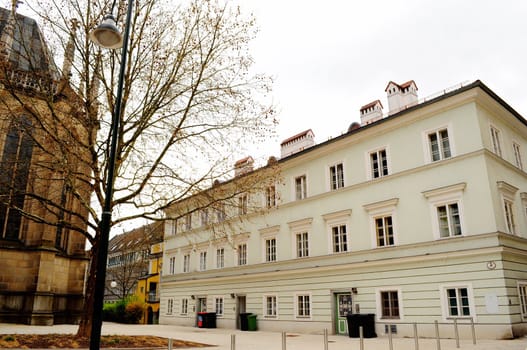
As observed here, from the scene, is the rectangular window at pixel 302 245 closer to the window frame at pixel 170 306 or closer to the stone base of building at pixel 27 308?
the stone base of building at pixel 27 308

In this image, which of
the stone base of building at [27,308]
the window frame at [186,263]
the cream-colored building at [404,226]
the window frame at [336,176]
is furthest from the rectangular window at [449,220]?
the window frame at [186,263]

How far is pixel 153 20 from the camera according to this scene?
52.1ft

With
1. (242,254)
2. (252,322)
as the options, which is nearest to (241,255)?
(242,254)

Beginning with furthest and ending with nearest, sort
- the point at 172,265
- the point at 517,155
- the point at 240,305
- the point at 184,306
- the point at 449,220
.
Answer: the point at 172,265 < the point at 184,306 < the point at 240,305 < the point at 517,155 < the point at 449,220

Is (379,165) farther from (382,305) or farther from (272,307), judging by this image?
(272,307)

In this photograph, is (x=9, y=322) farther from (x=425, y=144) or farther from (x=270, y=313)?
(x=425, y=144)

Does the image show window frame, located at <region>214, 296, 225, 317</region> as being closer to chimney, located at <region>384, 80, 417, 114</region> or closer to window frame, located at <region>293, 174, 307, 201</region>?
window frame, located at <region>293, 174, 307, 201</region>

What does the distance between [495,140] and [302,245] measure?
39.1ft

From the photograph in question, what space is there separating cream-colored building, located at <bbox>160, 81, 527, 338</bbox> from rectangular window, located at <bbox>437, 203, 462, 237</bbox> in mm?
45

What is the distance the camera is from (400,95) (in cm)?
2323

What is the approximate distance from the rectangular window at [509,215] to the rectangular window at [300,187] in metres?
11.0

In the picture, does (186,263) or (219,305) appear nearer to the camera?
(219,305)

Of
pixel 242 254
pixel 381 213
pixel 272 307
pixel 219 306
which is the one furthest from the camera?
pixel 219 306

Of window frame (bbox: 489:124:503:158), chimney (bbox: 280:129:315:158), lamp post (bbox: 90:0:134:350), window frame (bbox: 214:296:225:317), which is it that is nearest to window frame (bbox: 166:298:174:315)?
window frame (bbox: 214:296:225:317)
